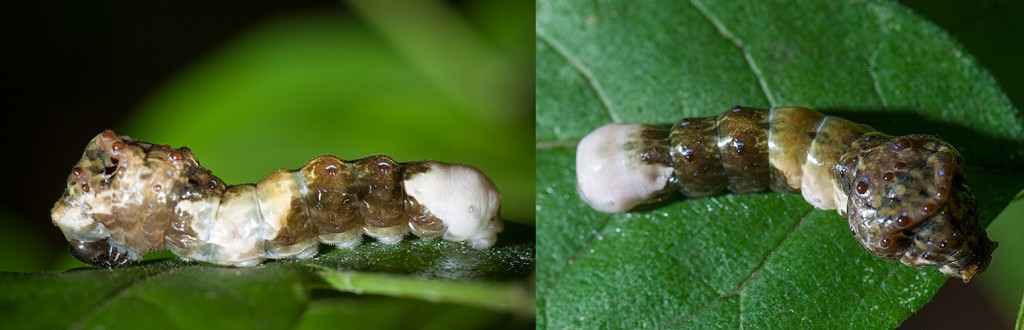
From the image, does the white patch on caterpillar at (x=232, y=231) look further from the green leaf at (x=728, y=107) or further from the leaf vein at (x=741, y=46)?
the leaf vein at (x=741, y=46)

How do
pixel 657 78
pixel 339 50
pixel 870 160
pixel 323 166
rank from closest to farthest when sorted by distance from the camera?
pixel 870 160, pixel 323 166, pixel 657 78, pixel 339 50

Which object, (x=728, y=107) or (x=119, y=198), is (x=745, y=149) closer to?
(x=728, y=107)

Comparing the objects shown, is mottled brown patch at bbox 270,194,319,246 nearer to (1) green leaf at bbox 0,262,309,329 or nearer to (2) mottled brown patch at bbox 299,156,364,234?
(2) mottled brown patch at bbox 299,156,364,234

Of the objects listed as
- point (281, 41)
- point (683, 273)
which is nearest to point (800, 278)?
point (683, 273)

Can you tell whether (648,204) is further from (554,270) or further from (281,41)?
(281,41)

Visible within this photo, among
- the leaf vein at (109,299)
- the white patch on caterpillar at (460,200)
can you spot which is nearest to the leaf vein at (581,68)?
the white patch on caterpillar at (460,200)

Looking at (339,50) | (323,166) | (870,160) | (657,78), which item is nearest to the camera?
(870,160)

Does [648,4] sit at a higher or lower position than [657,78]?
higher

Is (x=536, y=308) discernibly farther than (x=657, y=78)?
No
